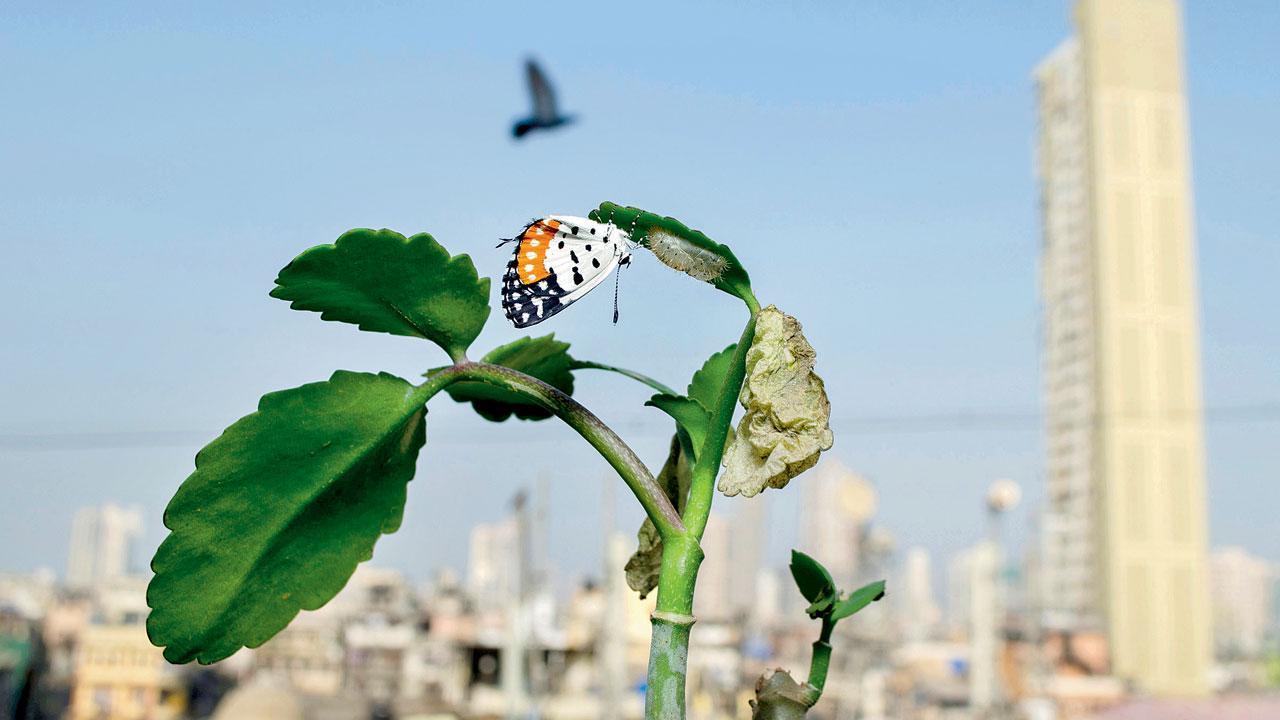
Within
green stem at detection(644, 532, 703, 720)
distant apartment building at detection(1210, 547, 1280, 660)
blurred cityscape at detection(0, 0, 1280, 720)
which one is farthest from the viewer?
distant apartment building at detection(1210, 547, 1280, 660)

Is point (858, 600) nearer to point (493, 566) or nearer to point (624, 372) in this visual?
point (624, 372)

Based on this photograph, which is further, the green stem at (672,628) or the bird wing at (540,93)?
the bird wing at (540,93)

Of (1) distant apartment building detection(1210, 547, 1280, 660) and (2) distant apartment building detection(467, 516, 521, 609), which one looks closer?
(2) distant apartment building detection(467, 516, 521, 609)

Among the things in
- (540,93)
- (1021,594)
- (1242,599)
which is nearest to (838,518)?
(1021,594)

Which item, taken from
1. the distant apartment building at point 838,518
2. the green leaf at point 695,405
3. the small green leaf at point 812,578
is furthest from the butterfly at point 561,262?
the distant apartment building at point 838,518

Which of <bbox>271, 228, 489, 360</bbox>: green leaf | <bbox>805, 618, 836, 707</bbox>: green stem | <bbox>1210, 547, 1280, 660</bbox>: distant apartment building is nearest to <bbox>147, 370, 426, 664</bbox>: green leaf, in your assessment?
<bbox>271, 228, 489, 360</bbox>: green leaf

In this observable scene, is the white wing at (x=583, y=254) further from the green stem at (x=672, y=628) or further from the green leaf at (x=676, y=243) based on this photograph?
the green stem at (x=672, y=628)

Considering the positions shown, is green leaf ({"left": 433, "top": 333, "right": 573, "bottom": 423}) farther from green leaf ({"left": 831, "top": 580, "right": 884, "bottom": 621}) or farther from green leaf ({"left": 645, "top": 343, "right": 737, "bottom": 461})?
green leaf ({"left": 831, "top": 580, "right": 884, "bottom": 621})
